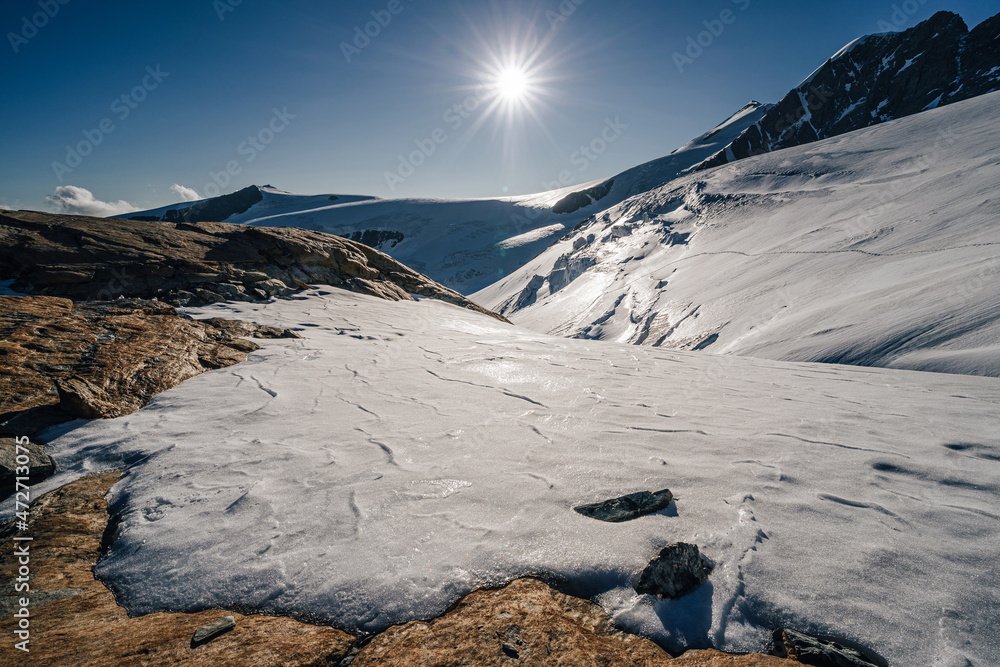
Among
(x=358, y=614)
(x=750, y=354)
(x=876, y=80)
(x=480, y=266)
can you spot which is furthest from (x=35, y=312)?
(x=876, y=80)

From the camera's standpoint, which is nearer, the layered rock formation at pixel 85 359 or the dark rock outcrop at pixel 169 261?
the layered rock formation at pixel 85 359

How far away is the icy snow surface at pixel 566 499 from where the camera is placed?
72.5 inches

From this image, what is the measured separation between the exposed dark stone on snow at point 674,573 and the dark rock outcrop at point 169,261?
9.94 m

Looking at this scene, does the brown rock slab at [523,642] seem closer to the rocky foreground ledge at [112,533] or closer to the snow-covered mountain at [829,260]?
the rocky foreground ledge at [112,533]

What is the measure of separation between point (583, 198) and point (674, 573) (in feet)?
201

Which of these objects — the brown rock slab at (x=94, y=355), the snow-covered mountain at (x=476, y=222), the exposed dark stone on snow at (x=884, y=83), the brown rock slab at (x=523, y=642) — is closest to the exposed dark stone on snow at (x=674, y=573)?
the brown rock slab at (x=523, y=642)

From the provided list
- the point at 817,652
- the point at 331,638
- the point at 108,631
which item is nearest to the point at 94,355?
the point at 108,631

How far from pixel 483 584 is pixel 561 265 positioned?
2527 cm

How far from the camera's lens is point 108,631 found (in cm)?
169

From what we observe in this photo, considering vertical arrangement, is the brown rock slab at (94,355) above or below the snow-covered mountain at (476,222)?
below

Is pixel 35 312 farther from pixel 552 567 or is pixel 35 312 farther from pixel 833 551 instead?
pixel 833 551

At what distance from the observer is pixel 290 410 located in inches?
162

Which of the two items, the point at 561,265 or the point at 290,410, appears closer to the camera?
the point at 290,410

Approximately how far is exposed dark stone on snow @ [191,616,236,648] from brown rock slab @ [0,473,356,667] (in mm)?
24
